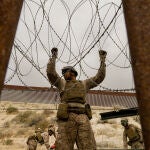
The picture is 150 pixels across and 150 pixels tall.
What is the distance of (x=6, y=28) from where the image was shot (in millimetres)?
2887

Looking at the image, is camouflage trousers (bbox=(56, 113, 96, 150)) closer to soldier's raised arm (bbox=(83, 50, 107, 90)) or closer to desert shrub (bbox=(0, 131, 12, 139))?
soldier's raised arm (bbox=(83, 50, 107, 90))

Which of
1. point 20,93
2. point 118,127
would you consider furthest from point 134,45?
point 20,93

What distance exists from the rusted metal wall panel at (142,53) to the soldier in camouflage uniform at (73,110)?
3.26 meters

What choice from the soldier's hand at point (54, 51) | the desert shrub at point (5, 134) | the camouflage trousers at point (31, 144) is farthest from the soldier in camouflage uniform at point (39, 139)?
the soldier's hand at point (54, 51)

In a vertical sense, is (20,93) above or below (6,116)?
above

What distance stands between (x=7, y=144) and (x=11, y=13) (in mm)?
19230

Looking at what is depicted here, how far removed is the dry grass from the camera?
21.6 m

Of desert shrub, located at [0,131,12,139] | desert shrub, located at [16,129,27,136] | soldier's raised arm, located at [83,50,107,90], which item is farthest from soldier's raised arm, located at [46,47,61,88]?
desert shrub, located at [16,129,27,136]

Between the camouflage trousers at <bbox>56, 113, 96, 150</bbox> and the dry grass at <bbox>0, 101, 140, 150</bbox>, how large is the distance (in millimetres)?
13010

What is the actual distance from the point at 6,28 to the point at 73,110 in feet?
13.7

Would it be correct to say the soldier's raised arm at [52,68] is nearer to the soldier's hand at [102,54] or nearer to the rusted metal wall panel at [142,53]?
the soldier's hand at [102,54]

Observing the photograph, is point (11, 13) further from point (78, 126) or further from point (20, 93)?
point (20, 93)

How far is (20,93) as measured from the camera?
3822cm

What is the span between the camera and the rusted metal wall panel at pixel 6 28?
2.87m
